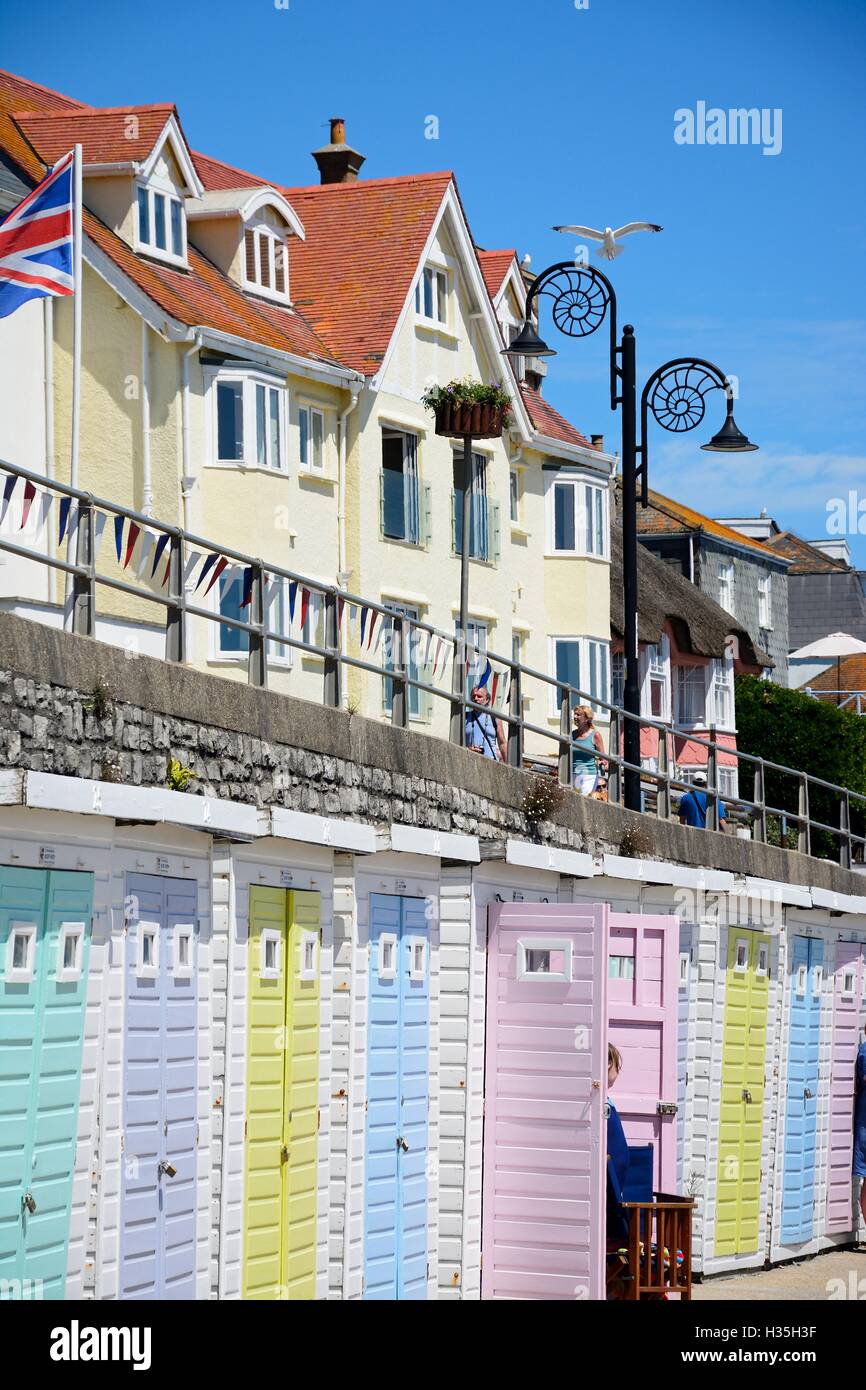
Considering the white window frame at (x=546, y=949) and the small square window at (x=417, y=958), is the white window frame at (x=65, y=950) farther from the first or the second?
the white window frame at (x=546, y=949)

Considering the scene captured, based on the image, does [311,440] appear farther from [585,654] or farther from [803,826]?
[803,826]

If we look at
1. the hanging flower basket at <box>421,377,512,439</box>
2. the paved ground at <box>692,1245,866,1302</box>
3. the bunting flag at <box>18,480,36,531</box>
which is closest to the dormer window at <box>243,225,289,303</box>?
the hanging flower basket at <box>421,377,512,439</box>

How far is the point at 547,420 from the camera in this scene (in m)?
40.1

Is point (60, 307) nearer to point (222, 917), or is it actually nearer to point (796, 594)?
point (222, 917)

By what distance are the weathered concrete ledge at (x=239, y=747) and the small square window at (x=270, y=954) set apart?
703 mm

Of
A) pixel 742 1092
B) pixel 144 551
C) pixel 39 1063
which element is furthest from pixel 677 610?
pixel 39 1063

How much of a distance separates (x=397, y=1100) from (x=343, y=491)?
780 inches

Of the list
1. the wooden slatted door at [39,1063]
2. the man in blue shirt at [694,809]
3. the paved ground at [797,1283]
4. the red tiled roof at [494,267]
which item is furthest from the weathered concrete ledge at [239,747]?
the red tiled roof at [494,267]

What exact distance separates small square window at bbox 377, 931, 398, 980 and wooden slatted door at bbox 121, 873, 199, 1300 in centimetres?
223

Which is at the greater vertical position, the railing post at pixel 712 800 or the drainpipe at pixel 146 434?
the drainpipe at pixel 146 434

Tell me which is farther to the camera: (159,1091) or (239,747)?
(239,747)

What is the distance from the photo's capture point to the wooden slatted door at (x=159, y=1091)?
10.1 metres
